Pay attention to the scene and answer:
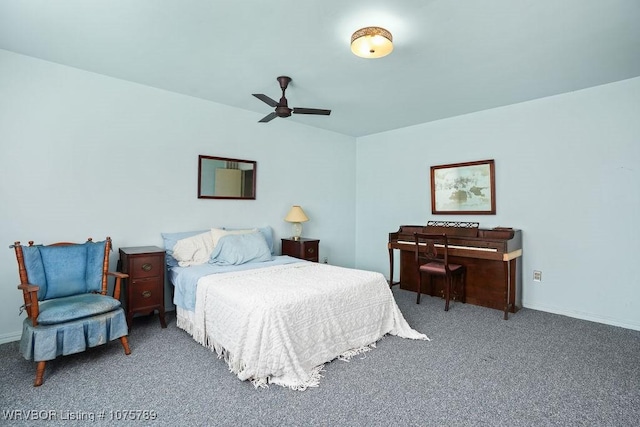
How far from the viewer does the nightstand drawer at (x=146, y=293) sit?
2961 millimetres

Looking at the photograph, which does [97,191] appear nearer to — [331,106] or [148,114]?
[148,114]

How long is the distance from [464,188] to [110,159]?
4174 millimetres

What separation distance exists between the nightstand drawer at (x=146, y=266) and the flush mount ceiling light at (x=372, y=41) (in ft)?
8.25

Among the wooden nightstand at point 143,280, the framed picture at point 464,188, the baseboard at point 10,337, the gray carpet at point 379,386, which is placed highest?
the framed picture at point 464,188

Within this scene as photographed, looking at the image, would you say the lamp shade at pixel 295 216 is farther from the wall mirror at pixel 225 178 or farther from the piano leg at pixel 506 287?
the piano leg at pixel 506 287

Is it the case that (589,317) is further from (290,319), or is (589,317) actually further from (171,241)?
(171,241)

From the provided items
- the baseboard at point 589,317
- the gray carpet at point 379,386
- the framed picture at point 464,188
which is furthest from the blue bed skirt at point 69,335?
the baseboard at point 589,317

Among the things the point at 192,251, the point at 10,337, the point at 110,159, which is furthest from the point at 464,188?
the point at 10,337

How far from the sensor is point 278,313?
217 cm

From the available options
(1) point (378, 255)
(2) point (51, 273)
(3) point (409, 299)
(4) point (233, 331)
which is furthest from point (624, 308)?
(2) point (51, 273)

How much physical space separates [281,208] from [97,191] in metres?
2.19

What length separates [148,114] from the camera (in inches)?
137

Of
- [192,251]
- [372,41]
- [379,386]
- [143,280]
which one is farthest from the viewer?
[192,251]


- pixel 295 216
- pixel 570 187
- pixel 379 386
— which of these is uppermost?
pixel 570 187
